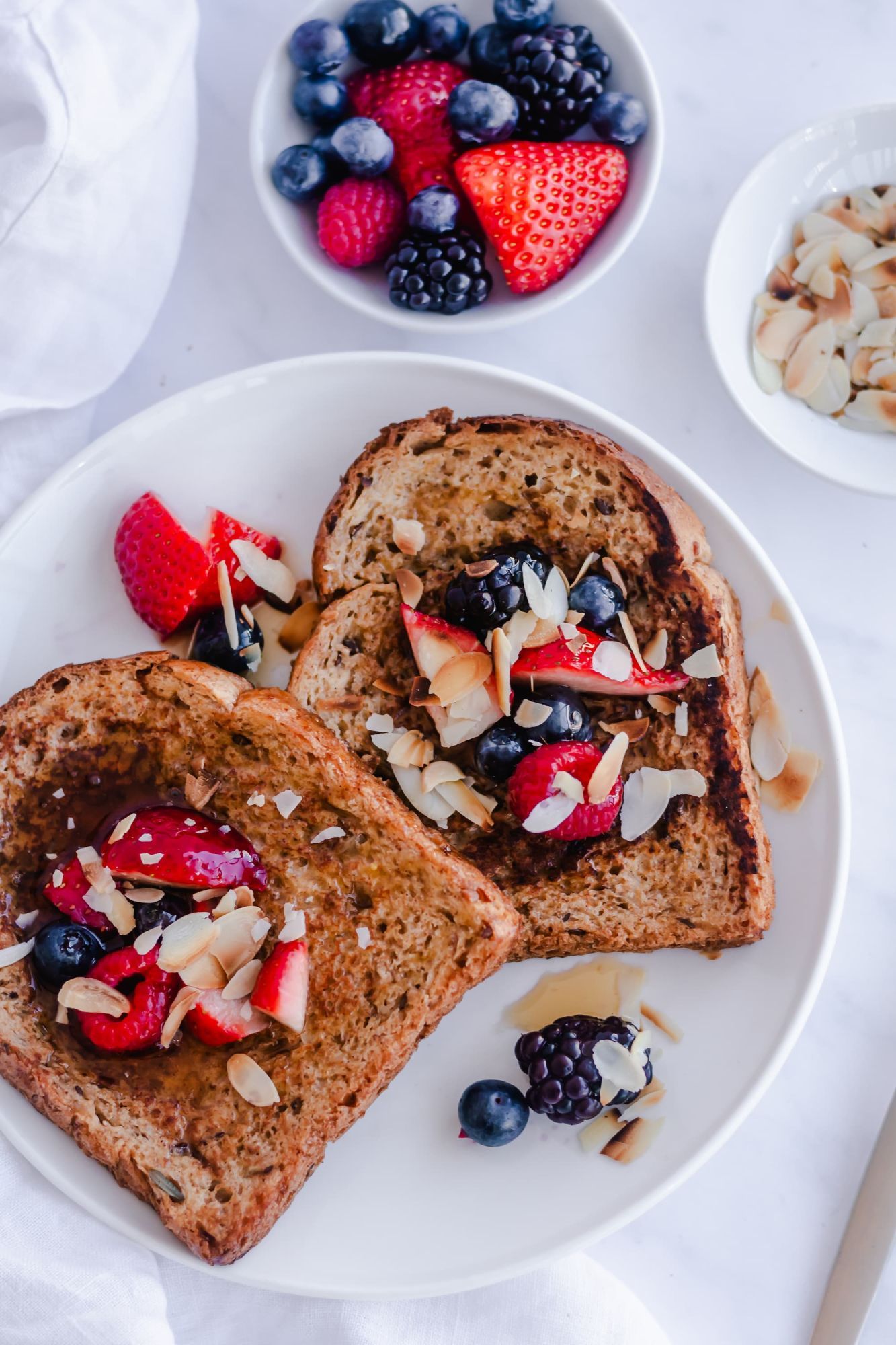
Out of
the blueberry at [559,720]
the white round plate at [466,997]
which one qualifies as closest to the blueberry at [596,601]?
the blueberry at [559,720]

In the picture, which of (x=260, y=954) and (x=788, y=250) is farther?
(x=788, y=250)

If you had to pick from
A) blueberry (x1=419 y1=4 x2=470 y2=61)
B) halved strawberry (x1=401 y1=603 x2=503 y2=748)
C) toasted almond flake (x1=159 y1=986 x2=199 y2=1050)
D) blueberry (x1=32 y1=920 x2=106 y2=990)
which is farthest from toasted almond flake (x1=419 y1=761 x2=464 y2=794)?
blueberry (x1=419 y1=4 x2=470 y2=61)

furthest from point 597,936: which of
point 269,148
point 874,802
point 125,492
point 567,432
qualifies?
point 269,148

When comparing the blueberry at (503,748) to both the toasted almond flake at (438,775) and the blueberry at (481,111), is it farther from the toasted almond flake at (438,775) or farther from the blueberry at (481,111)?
the blueberry at (481,111)

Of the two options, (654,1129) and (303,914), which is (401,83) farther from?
(654,1129)

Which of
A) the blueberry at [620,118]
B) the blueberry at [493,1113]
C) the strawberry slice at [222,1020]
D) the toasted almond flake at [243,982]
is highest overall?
the blueberry at [620,118]

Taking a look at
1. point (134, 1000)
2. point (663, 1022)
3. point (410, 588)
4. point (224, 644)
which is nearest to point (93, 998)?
point (134, 1000)

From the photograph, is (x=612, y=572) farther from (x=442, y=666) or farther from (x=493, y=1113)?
(x=493, y=1113)
